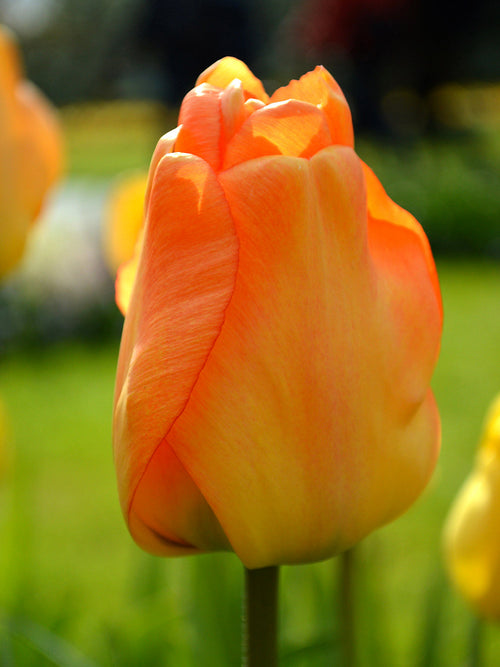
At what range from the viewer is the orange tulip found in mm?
433

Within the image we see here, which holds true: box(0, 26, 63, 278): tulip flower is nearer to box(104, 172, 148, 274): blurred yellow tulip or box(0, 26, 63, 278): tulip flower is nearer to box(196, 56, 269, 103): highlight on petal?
box(104, 172, 148, 274): blurred yellow tulip

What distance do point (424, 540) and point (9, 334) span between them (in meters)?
2.59

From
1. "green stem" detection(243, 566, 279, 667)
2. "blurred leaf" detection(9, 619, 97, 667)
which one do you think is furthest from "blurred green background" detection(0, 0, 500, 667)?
"green stem" detection(243, 566, 279, 667)

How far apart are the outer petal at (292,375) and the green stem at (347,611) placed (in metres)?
0.29

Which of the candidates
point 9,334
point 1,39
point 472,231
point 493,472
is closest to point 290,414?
point 493,472

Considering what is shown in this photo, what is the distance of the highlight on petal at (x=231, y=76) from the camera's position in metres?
0.50

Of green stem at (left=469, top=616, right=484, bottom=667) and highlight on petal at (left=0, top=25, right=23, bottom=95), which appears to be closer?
green stem at (left=469, top=616, right=484, bottom=667)

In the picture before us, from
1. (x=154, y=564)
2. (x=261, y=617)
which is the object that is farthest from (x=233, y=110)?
(x=154, y=564)

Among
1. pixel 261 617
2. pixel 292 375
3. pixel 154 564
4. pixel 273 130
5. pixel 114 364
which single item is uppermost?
pixel 273 130

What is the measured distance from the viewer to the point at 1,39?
3.69ft

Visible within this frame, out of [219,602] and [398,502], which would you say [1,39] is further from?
[398,502]

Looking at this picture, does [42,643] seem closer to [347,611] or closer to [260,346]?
[347,611]

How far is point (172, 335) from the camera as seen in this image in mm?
437

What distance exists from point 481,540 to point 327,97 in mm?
463
